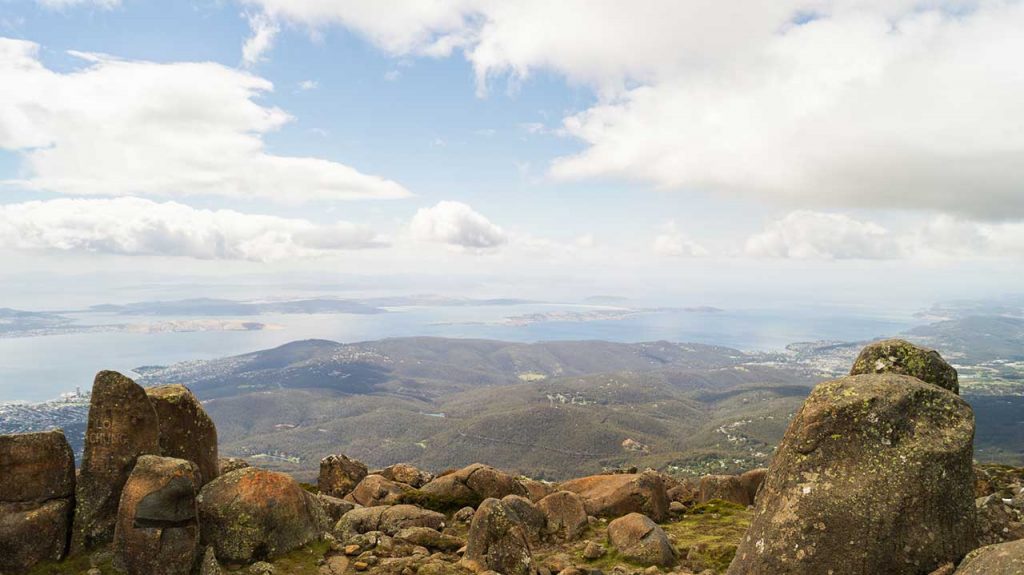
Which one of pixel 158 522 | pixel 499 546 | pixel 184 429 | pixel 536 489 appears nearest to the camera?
pixel 158 522

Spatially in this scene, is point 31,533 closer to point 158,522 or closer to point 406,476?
A: point 158,522

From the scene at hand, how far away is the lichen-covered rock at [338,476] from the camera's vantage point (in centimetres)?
2931

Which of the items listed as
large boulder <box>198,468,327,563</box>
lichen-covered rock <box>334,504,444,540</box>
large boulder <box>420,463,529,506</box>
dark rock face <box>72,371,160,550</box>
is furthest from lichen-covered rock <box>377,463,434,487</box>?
dark rock face <box>72,371,160,550</box>

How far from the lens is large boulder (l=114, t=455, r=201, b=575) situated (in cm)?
1383

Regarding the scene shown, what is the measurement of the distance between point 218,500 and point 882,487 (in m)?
18.0

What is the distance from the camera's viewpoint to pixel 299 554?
1644cm

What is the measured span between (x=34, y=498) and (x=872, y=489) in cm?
2211

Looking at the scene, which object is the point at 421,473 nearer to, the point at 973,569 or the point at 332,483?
the point at 332,483

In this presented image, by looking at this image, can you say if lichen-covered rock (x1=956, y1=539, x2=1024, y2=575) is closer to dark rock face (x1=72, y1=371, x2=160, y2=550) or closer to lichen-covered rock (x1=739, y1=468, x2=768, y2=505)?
lichen-covered rock (x1=739, y1=468, x2=768, y2=505)

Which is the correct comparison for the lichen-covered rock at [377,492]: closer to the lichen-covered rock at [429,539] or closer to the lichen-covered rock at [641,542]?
the lichen-covered rock at [429,539]

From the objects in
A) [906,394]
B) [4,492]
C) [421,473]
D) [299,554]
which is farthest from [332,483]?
[906,394]

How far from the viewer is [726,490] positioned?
27.4 meters

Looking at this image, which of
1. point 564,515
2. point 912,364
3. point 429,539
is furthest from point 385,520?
point 912,364

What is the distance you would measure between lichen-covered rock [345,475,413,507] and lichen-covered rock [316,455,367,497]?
5.93 ft
